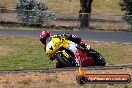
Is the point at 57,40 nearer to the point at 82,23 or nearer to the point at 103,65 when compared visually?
the point at 103,65

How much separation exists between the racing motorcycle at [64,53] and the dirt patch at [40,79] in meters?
0.37

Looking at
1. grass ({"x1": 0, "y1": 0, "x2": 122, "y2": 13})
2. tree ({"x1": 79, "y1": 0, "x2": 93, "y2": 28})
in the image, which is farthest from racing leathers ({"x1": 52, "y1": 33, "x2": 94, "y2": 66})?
grass ({"x1": 0, "y1": 0, "x2": 122, "y2": 13})

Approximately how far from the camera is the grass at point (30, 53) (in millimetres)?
19234

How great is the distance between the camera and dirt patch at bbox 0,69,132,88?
11.6 m

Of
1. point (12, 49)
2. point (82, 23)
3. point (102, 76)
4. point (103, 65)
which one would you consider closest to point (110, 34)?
Answer: point (82, 23)

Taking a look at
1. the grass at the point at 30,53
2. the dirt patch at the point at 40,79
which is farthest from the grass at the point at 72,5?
the dirt patch at the point at 40,79

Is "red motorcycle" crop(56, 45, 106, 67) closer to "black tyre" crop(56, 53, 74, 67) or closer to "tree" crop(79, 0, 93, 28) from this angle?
"black tyre" crop(56, 53, 74, 67)

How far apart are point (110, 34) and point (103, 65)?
18451mm

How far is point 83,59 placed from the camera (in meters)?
12.8

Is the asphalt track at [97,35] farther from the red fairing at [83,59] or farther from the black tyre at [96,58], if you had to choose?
the red fairing at [83,59]

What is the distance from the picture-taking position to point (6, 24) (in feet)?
121

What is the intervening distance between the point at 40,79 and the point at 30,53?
1025 cm

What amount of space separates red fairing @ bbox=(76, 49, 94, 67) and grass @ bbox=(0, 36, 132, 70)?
18.7ft

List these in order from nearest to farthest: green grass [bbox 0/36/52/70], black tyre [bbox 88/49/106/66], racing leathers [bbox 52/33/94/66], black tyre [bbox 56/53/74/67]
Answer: black tyre [bbox 56/53/74/67], racing leathers [bbox 52/33/94/66], black tyre [bbox 88/49/106/66], green grass [bbox 0/36/52/70]
